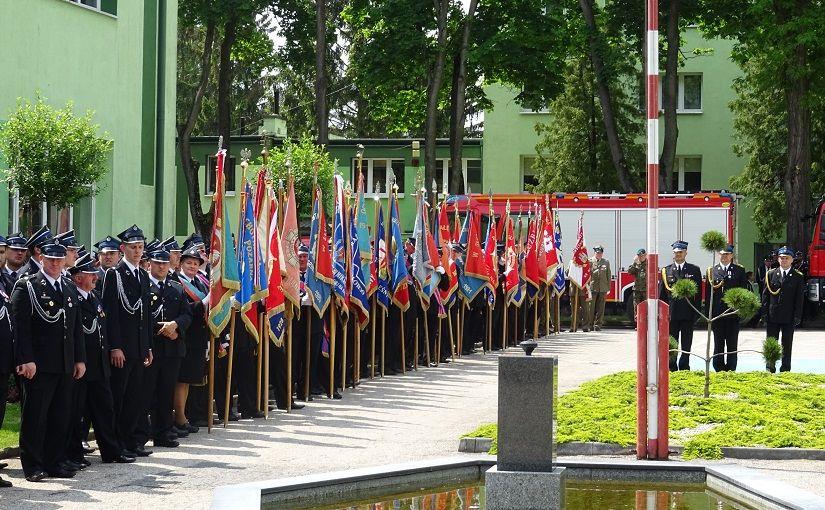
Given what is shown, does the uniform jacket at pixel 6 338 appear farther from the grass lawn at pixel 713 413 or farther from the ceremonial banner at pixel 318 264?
the ceremonial banner at pixel 318 264

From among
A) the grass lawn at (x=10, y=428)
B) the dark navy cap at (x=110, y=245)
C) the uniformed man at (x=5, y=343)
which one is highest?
the dark navy cap at (x=110, y=245)

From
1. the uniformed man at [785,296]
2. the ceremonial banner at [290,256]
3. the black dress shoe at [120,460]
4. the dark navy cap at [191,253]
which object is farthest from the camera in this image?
the uniformed man at [785,296]

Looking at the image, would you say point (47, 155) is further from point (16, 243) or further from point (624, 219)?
point (624, 219)

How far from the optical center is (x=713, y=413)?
13648mm

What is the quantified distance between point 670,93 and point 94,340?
28.8 m

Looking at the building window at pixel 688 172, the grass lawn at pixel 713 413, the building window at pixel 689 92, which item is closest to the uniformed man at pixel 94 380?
the grass lawn at pixel 713 413

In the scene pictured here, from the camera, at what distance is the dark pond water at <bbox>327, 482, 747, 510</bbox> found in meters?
9.36

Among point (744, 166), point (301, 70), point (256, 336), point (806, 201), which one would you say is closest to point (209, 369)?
point (256, 336)

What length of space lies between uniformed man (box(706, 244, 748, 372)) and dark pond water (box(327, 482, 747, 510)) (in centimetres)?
819

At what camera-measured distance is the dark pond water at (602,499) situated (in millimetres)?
9359

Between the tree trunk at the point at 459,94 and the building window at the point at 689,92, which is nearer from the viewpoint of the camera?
the tree trunk at the point at 459,94

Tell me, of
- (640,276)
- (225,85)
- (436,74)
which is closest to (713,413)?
(640,276)

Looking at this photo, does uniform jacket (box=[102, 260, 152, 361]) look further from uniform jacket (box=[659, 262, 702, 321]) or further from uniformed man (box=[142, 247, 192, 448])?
uniform jacket (box=[659, 262, 702, 321])

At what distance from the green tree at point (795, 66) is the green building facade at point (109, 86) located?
54.5ft
